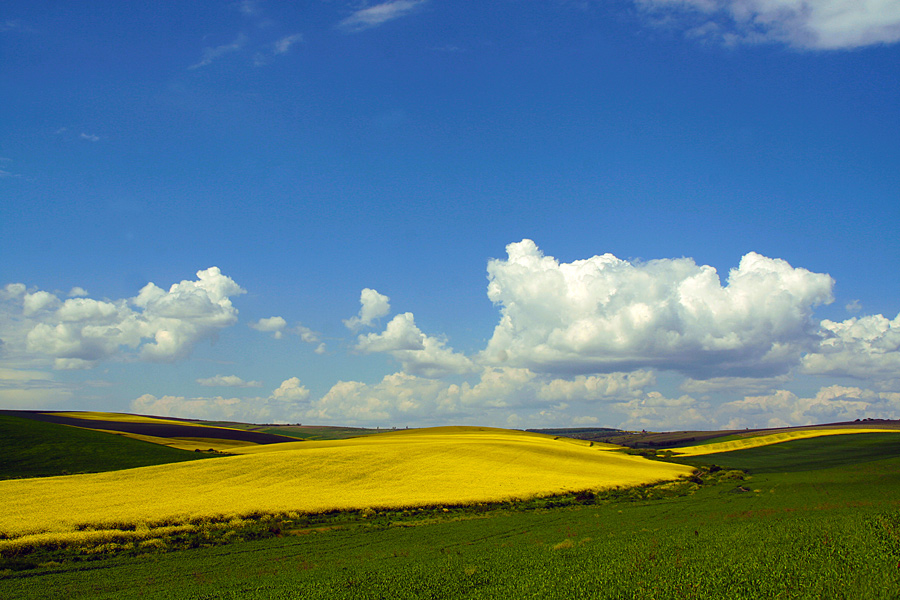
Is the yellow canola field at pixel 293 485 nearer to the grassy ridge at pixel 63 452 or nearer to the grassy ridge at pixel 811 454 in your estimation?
the grassy ridge at pixel 63 452

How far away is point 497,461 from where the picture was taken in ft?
214

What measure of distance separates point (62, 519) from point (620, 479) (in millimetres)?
49190

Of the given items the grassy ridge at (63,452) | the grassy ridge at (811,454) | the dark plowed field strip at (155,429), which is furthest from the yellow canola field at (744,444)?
the grassy ridge at (63,452)

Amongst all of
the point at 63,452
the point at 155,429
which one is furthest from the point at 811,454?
the point at 155,429

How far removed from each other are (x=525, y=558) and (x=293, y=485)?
29302 mm

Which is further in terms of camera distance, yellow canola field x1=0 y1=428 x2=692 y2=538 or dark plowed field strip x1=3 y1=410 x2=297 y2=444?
dark plowed field strip x1=3 y1=410 x2=297 y2=444

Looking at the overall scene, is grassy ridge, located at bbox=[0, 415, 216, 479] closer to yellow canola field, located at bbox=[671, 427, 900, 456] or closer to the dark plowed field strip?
the dark plowed field strip

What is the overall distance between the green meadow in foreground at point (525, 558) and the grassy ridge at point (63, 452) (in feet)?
101

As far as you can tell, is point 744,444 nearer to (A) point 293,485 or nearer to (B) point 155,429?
(A) point 293,485

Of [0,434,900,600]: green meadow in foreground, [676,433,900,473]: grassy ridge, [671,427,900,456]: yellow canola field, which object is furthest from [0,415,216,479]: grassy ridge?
[671,427,900,456]: yellow canola field

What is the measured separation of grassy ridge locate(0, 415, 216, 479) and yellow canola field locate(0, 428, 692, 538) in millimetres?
6690

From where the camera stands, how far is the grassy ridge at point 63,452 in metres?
50.1

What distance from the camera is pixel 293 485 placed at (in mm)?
44750

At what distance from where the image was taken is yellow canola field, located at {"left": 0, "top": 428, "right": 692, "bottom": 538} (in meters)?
32.2
